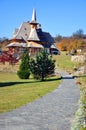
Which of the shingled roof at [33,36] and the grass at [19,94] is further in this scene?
the shingled roof at [33,36]

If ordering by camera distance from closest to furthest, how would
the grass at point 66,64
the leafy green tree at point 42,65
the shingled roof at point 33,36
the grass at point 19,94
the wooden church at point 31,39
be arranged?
the grass at point 19,94 < the leafy green tree at point 42,65 < the grass at point 66,64 < the wooden church at point 31,39 < the shingled roof at point 33,36

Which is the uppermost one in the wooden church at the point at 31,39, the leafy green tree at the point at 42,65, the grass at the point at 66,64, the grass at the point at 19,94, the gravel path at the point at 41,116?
the wooden church at the point at 31,39

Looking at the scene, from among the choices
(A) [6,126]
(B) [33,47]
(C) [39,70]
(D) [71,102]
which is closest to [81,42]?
(B) [33,47]

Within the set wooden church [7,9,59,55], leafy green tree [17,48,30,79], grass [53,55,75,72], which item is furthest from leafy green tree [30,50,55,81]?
wooden church [7,9,59,55]

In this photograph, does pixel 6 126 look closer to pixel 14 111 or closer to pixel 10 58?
pixel 14 111

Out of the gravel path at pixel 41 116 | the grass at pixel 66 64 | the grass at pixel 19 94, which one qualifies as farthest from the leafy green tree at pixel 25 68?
the gravel path at pixel 41 116

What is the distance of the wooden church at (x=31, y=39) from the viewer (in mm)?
77056

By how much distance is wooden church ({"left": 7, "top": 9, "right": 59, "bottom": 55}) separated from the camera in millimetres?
77056

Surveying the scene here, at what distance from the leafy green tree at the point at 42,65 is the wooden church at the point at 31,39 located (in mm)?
41449

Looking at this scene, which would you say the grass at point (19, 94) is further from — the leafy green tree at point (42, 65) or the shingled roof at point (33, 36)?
the shingled roof at point (33, 36)

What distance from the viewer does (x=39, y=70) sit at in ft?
110

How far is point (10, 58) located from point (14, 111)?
42.5 m

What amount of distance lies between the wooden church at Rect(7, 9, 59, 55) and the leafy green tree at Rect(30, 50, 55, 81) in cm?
4145

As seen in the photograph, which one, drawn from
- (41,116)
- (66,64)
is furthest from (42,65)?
(66,64)
